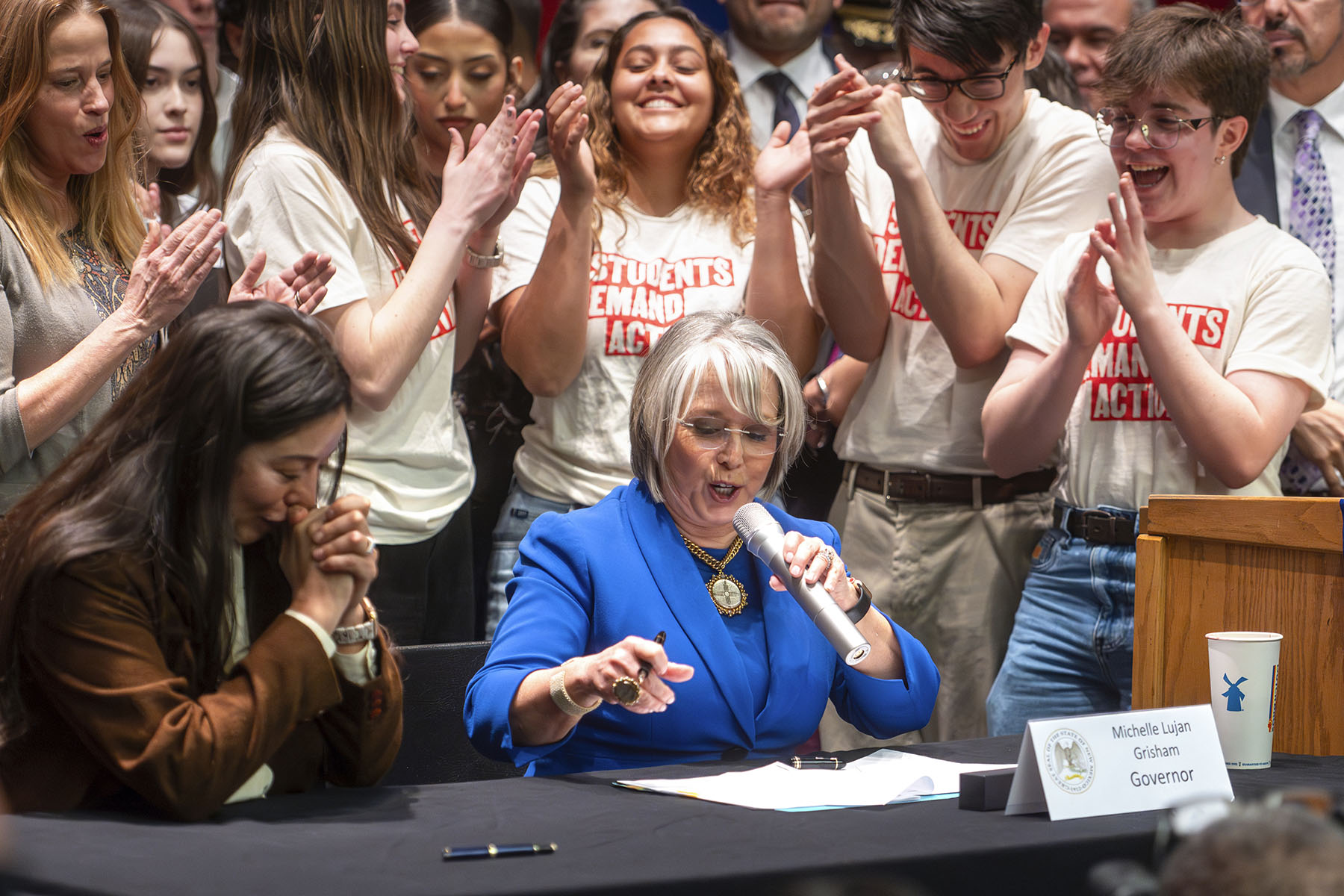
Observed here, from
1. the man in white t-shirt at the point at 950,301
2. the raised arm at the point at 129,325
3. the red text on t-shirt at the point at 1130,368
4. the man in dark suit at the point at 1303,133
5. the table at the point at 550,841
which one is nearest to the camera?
the table at the point at 550,841

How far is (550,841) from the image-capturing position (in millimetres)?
1443

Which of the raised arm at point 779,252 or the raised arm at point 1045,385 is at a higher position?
the raised arm at point 779,252

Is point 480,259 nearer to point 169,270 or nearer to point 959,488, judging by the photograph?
point 169,270

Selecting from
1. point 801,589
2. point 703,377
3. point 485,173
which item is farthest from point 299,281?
point 801,589

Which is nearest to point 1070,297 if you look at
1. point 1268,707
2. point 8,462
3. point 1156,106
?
point 1156,106

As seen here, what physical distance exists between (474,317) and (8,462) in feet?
3.21

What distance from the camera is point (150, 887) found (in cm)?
127

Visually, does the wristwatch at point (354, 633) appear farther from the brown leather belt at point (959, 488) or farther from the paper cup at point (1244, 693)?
the brown leather belt at point (959, 488)

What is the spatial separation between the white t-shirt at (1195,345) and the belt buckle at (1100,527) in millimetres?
43

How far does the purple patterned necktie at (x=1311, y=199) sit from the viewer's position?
3051mm

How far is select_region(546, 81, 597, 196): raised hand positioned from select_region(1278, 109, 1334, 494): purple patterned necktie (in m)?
1.51

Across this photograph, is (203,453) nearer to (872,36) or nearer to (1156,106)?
(1156,106)

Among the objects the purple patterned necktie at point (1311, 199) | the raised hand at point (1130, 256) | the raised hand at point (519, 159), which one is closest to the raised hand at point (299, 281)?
the raised hand at point (519, 159)

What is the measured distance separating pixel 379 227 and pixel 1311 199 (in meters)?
1.97
